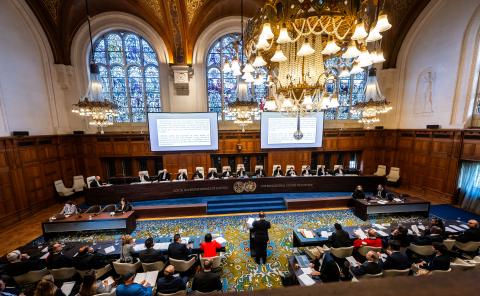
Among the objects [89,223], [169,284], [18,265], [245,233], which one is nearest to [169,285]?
[169,284]

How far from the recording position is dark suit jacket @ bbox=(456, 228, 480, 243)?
14.5 ft

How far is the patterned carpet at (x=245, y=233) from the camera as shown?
445 centimetres

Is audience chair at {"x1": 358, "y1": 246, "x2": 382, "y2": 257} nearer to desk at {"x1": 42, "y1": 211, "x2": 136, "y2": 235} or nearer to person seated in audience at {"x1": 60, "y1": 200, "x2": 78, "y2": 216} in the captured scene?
desk at {"x1": 42, "y1": 211, "x2": 136, "y2": 235}

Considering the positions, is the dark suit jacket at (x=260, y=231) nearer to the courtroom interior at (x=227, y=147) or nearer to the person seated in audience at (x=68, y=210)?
the courtroom interior at (x=227, y=147)

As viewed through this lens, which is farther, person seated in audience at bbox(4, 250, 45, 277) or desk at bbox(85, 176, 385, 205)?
desk at bbox(85, 176, 385, 205)

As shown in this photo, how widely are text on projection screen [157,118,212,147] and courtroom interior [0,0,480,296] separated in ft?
0.24

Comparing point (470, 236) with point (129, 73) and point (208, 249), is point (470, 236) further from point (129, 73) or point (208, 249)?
point (129, 73)

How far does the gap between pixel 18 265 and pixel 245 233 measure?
5.18 metres

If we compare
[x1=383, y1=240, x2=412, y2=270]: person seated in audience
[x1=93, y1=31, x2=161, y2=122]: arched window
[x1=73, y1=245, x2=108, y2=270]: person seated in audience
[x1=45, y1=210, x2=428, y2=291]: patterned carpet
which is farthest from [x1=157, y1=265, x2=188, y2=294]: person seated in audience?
[x1=93, y1=31, x2=161, y2=122]: arched window

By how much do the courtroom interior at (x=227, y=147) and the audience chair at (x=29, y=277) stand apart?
30 millimetres

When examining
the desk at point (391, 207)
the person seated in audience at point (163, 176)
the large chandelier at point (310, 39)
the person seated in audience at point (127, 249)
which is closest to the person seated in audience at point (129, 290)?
the person seated in audience at point (127, 249)

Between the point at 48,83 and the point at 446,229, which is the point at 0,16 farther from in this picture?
the point at 446,229

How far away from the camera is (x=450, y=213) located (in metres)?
7.36

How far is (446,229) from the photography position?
198 inches
